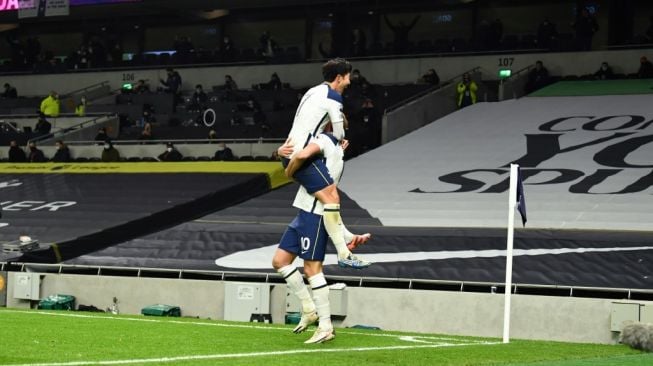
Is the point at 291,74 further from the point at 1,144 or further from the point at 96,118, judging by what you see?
the point at 1,144

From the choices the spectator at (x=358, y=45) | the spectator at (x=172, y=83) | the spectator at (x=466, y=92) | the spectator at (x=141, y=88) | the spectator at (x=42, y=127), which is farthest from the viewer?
the spectator at (x=141, y=88)

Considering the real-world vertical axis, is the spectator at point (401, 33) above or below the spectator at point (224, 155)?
above

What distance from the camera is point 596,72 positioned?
30.6 m

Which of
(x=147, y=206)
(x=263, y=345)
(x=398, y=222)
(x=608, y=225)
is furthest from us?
(x=147, y=206)

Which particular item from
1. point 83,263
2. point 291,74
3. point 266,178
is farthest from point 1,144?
point 83,263

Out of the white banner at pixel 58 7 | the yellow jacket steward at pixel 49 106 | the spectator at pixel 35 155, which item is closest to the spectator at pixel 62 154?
the spectator at pixel 35 155

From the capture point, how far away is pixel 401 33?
36.4m

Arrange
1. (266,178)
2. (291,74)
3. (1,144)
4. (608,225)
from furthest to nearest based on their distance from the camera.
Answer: (291,74) < (1,144) < (266,178) < (608,225)

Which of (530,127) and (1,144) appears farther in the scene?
(1,144)

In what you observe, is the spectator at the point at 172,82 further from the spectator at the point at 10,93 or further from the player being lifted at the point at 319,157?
the player being lifted at the point at 319,157

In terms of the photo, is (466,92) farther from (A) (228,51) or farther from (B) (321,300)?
(B) (321,300)

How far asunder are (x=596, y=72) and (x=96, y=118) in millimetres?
14411

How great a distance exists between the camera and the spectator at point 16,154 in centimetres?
3027

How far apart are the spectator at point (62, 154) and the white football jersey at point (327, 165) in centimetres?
2188
